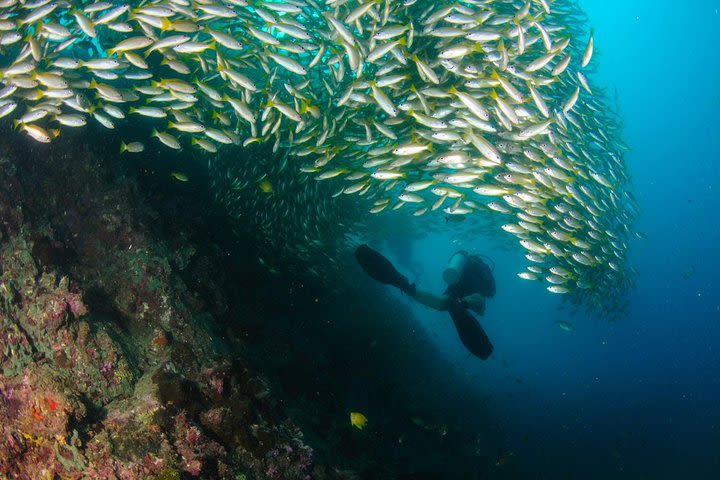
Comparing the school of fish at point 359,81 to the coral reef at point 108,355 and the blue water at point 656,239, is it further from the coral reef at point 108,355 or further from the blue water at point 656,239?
the blue water at point 656,239

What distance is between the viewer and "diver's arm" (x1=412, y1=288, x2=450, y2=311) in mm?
11414

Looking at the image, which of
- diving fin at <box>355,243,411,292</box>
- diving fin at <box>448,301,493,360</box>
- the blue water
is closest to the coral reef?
diving fin at <box>355,243,411,292</box>

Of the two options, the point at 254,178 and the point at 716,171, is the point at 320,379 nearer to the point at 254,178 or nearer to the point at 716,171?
the point at 254,178

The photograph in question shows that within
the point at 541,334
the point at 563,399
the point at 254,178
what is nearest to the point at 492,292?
the point at 254,178

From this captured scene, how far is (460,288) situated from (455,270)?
2.10 feet

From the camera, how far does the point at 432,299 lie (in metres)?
11.8

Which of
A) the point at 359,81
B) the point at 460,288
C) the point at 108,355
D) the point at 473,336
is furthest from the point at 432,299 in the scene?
the point at 108,355

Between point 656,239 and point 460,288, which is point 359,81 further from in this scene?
point 656,239

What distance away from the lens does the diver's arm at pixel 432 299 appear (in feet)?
37.4

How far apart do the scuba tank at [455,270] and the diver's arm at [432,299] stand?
1.06m

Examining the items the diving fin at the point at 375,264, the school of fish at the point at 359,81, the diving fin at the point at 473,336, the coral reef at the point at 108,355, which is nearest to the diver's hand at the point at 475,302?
the diving fin at the point at 473,336

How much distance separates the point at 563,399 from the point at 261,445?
102 feet

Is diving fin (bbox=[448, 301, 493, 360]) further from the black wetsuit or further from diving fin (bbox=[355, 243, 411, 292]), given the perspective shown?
diving fin (bbox=[355, 243, 411, 292])

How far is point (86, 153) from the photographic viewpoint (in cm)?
689
